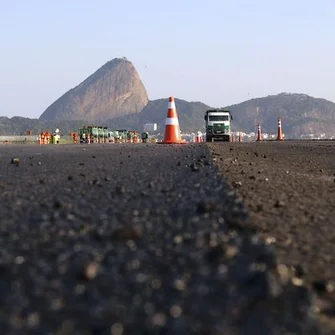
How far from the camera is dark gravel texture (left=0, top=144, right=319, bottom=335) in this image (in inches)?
63.2

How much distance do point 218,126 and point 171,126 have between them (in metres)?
16.7

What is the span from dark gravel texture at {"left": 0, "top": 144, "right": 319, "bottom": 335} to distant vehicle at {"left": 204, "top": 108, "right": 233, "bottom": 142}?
35345 mm

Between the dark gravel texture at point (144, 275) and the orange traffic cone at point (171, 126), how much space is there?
61.8 feet

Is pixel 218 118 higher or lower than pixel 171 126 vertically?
higher

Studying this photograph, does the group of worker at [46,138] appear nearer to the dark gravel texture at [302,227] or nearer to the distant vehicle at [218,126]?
the distant vehicle at [218,126]

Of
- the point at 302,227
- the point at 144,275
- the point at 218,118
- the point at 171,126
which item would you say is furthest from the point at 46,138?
the point at 144,275

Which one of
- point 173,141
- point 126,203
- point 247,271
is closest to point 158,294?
point 247,271

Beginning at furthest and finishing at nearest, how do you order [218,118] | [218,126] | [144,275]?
[218,118] → [218,126] → [144,275]

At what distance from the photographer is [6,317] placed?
1624 mm

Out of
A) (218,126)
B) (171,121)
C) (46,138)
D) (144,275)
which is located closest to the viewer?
(144,275)

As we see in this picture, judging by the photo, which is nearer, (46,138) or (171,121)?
(171,121)

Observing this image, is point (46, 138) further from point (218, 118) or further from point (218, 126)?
point (218, 118)

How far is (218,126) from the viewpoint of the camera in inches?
1534

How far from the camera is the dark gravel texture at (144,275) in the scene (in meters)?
1.60
